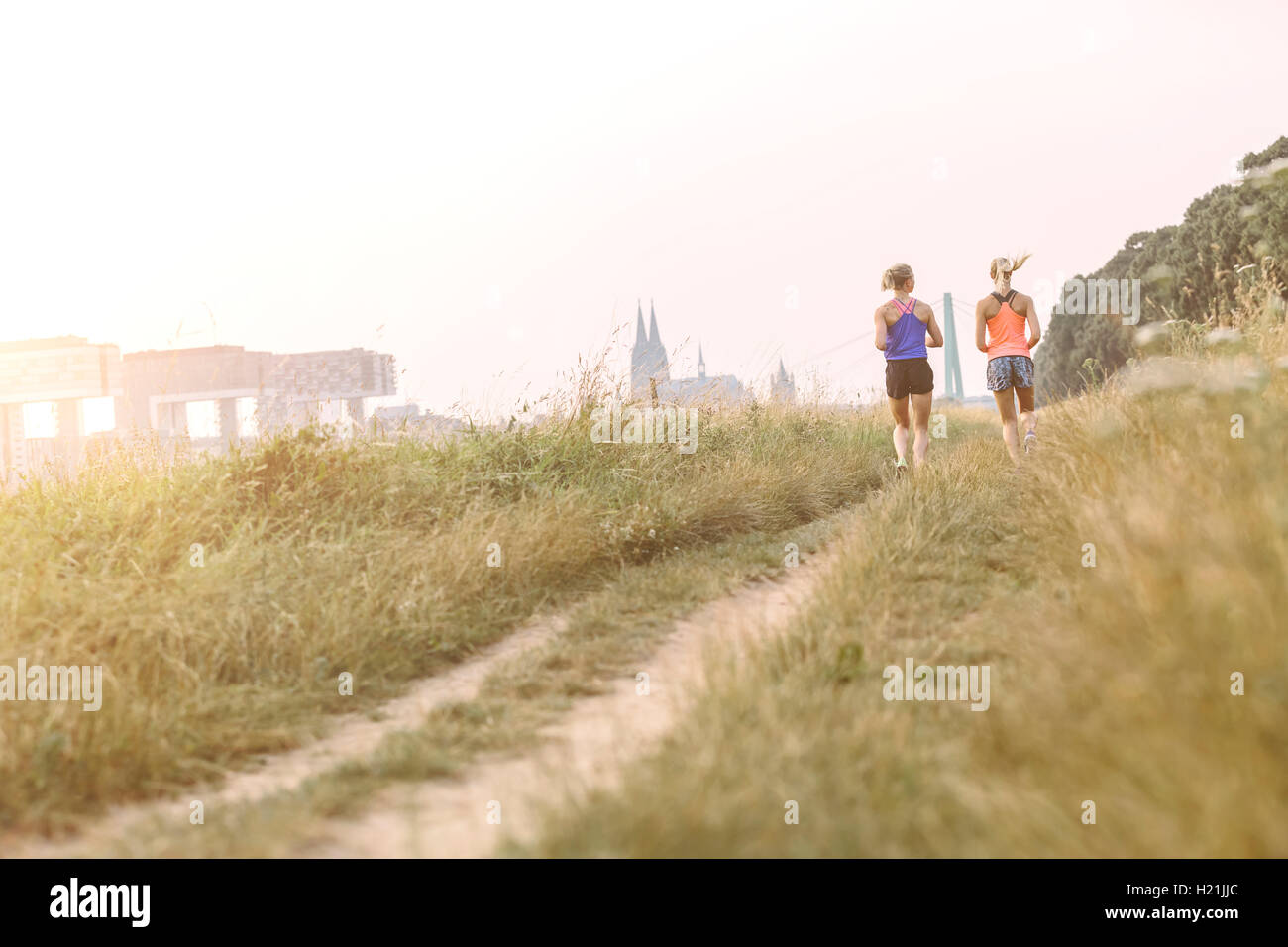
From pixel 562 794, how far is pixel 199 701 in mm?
1837

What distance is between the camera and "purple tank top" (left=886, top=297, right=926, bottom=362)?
27.2ft

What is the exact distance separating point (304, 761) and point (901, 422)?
663cm

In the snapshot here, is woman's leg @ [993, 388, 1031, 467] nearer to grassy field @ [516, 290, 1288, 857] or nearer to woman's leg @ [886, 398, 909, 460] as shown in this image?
woman's leg @ [886, 398, 909, 460]

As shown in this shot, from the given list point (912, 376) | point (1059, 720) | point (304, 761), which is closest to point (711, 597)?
point (304, 761)

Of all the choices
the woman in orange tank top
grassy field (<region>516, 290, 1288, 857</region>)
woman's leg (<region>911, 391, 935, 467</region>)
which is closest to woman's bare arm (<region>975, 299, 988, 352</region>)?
the woman in orange tank top

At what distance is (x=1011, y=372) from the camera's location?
803cm

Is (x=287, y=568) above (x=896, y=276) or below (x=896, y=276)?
below

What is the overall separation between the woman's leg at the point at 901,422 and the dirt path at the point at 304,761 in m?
4.95

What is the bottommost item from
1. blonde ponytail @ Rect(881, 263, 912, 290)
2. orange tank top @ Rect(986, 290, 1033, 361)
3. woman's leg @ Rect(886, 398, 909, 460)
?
woman's leg @ Rect(886, 398, 909, 460)

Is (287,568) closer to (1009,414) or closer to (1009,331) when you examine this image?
(1009,414)

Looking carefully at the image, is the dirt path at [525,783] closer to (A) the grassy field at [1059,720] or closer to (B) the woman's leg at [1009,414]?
(A) the grassy field at [1059,720]

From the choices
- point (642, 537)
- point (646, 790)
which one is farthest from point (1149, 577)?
point (642, 537)

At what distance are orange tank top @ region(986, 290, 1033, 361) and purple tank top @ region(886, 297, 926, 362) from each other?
583 millimetres
